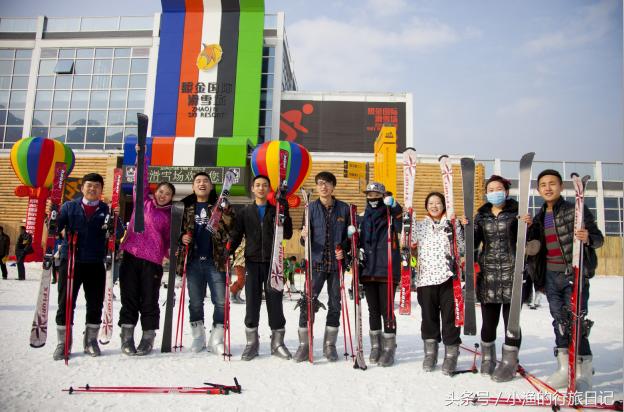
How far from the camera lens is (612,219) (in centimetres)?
2370

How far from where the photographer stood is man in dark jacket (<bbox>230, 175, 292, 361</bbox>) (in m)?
Result: 4.00

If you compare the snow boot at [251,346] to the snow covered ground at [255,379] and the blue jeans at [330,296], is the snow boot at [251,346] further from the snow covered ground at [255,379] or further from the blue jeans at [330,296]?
the blue jeans at [330,296]

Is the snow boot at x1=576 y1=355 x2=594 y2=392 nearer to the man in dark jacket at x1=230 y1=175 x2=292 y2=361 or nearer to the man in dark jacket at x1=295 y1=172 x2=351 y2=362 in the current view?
the man in dark jacket at x1=295 y1=172 x2=351 y2=362

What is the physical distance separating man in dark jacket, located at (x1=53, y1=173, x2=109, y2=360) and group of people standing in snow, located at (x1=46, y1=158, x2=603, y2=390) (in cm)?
1

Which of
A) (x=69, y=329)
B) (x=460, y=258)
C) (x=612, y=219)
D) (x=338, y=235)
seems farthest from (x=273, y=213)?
(x=612, y=219)

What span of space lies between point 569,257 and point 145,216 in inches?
167

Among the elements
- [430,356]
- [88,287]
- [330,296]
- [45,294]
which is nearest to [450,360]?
[430,356]

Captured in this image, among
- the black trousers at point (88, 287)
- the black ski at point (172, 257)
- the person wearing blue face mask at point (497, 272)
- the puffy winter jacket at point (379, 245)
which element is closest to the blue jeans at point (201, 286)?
the black ski at point (172, 257)

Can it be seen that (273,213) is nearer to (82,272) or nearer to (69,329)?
(82,272)

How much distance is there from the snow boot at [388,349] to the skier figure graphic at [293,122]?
20574 millimetres

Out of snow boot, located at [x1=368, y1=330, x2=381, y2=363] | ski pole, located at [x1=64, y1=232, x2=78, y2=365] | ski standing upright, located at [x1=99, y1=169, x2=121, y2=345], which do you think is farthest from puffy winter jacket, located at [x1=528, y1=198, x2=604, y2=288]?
ski pole, located at [x1=64, y1=232, x2=78, y2=365]

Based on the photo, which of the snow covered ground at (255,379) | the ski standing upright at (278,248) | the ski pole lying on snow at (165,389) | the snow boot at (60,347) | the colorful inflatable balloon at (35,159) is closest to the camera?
the snow covered ground at (255,379)

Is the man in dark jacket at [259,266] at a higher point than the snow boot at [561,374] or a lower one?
higher

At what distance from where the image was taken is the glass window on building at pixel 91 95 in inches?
907
